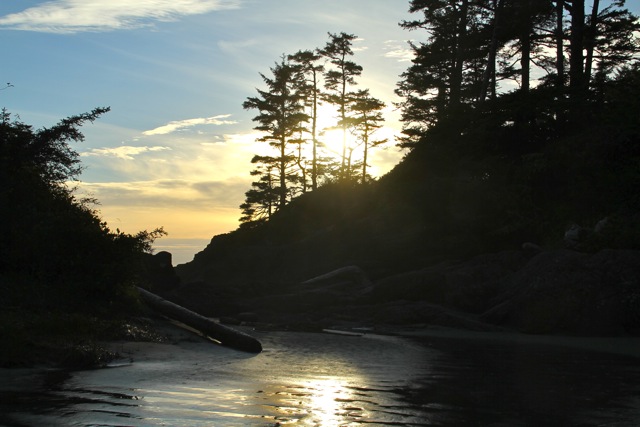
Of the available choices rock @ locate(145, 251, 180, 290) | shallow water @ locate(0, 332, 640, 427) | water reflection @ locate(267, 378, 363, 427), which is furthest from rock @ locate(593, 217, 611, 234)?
rock @ locate(145, 251, 180, 290)

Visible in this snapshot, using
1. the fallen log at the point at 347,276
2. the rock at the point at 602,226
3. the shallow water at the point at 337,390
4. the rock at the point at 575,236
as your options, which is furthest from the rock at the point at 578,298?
the fallen log at the point at 347,276

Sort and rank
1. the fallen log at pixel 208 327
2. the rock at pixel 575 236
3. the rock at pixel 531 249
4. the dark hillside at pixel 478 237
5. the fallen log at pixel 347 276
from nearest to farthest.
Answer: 1. the fallen log at pixel 208 327
2. the dark hillside at pixel 478 237
3. the rock at pixel 575 236
4. the rock at pixel 531 249
5. the fallen log at pixel 347 276

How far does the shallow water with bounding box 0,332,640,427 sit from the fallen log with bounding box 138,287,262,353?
1.06 feet

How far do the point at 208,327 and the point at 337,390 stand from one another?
5.85 m

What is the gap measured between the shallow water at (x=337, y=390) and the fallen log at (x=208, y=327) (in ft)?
1.06

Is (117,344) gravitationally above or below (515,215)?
below

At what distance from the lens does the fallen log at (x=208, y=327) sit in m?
11.7

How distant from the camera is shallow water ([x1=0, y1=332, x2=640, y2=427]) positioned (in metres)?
6.00

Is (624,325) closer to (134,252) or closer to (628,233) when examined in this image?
(628,233)

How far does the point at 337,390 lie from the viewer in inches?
302

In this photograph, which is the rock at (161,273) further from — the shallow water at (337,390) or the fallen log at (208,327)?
the shallow water at (337,390)

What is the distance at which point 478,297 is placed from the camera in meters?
18.3

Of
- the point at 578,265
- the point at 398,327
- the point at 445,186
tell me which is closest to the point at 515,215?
the point at 445,186

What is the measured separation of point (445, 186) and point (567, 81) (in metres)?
7.30
